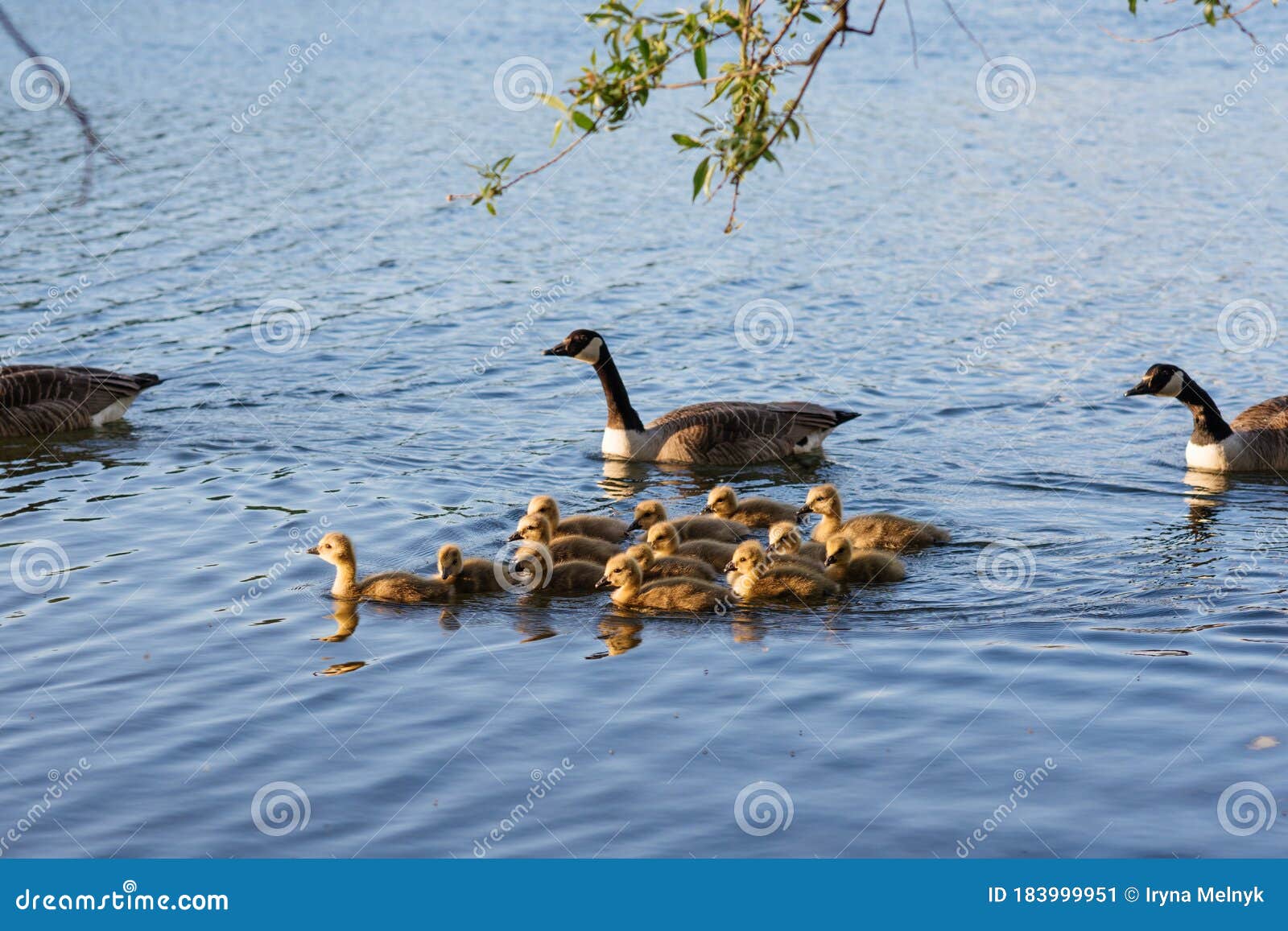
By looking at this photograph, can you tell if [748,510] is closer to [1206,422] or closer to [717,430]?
[717,430]

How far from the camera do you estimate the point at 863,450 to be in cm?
1565

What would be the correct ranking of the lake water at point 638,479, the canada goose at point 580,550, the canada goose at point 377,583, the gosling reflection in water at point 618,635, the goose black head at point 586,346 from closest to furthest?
1. the lake water at point 638,479
2. the gosling reflection in water at point 618,635
3. the canada goose at point 377,583
4. the canada goose at point 580,550
5. the goose black head at point 586,346

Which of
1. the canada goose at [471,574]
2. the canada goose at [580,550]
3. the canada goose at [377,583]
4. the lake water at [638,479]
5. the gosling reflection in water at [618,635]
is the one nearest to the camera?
the lake water at [638,479]

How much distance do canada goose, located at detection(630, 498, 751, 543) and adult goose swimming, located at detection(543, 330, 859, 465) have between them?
2560 millimetres

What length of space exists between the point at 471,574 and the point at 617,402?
173 inches

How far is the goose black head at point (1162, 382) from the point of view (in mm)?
15203

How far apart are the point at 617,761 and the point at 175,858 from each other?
2491 mm

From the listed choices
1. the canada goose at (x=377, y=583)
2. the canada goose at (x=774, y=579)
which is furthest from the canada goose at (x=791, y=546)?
the canada goose at (x=377, y=583)

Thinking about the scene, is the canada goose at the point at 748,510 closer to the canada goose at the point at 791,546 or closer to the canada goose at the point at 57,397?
the canada goose at the point at 791,546

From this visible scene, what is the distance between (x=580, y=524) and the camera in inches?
495

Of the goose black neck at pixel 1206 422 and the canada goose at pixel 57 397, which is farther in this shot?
the canada goose at pixel 57 397

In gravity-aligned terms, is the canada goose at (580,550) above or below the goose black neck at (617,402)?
below

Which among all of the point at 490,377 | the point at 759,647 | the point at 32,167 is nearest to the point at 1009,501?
A: the point at 759,647

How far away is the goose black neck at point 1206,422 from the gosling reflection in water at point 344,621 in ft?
27.6
